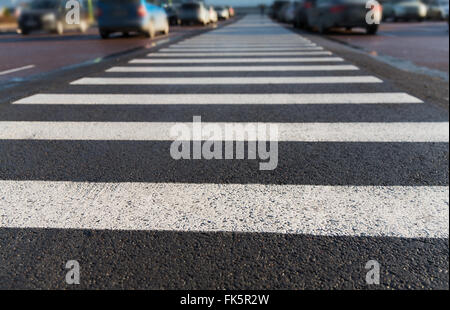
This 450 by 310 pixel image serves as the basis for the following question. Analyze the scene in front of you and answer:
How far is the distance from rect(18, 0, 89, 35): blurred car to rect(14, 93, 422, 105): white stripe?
367 cm

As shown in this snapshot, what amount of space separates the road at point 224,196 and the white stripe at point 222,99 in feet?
0.10

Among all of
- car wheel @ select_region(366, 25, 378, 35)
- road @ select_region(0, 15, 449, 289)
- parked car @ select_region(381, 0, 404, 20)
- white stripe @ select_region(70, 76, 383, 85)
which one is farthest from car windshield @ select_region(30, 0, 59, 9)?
parked car @ select_region(381, 0, 404, 20)

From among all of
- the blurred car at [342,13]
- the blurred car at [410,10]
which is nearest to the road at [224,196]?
the blurred car at [342,13]

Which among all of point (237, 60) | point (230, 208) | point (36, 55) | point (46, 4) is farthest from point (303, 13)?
point (46, 4)

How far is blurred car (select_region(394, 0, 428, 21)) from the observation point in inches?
1086

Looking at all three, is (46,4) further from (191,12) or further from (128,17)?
(191,12)

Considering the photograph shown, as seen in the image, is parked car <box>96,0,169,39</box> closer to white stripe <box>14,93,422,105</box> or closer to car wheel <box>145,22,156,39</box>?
car wheel <box>145,22,156,39</box>

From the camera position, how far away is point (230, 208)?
2420 mm

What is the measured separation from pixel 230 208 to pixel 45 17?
1.41 meters

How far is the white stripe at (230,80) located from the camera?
248 inches

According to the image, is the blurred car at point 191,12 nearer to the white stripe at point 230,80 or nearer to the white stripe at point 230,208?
the white stripe at point 230,80
